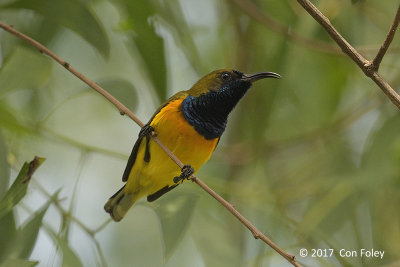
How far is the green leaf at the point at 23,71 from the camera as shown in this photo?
8.91 feet

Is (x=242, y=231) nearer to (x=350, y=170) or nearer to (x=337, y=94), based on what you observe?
(x=350, y=170)

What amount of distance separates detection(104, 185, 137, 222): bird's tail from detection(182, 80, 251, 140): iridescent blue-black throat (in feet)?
2.13

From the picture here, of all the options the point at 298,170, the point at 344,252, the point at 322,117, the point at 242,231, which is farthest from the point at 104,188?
the point at 344,252

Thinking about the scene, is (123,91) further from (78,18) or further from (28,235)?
(28,235)

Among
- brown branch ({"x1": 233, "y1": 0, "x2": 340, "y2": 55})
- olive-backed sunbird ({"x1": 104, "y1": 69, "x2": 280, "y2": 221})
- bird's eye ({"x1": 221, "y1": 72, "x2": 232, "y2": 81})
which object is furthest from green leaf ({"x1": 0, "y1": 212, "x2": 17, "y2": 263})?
brown branch ({"x1": 233, "y1": 0, "x2": 340, "y2": 55})

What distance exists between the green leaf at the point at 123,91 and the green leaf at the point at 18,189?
0.63 meters

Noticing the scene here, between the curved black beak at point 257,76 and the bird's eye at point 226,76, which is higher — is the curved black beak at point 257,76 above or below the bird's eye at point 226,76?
below

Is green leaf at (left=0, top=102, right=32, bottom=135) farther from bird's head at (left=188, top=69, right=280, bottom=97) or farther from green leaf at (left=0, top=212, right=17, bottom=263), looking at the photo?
bird's head at (left=188, top=69, right=280, bottom=97)

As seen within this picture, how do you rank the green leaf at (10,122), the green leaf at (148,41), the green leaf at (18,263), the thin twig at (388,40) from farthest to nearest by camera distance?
1. the green leaf at (148,41)
2. the green leaf at (10,122)
3. the green leaf at (18,263)
4. the thin twig at (388,40)

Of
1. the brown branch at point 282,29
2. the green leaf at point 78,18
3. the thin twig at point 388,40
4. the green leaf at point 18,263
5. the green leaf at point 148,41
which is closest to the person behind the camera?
the thin twig at point 388,40

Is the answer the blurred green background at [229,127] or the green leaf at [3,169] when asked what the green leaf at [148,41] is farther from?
the green leaf at [3,169]

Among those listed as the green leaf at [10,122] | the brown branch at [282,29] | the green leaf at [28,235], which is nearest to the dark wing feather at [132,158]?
the green leaf at [10,122]

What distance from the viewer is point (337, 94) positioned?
396cm

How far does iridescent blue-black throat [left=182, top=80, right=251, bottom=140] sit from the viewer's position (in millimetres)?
3186
